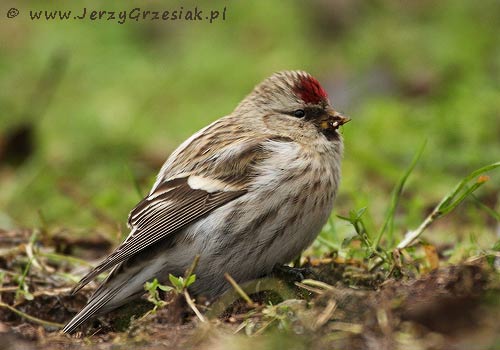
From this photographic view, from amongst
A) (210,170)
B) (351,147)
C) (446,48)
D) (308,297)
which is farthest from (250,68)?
(308,297)

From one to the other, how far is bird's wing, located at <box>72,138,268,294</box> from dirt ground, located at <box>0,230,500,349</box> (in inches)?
14.1

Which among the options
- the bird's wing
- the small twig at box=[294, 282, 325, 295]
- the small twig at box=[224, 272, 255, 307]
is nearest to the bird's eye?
the bird's wing

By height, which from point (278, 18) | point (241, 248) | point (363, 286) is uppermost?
point (278, 18)

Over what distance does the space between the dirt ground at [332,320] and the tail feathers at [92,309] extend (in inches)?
2.1

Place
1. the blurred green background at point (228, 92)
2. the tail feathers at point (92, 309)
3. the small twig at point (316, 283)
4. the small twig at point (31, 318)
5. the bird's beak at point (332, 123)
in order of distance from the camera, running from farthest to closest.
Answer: the blurred green background at point (228, 92), the bird's beak at point (332, 123), the small twig at point (31, 318), the tail feathers at point (92, 309), the small twig at point (316, 283)

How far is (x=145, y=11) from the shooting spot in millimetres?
9648

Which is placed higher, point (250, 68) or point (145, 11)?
point (145, 11)

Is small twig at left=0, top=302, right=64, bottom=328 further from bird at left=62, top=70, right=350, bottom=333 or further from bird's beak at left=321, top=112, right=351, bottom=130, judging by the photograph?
bird's beak at left=321, top=112, right=351, bottom=130

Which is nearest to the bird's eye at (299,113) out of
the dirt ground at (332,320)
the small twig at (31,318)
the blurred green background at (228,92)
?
the blurred green background at (228,92)

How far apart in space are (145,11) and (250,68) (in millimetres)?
1654

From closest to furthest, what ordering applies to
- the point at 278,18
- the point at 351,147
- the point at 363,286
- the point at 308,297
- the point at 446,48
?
the point at 308,297 → the point at 363,286 → the point at 351,147 → the point at 446,48 → the point at 278,18

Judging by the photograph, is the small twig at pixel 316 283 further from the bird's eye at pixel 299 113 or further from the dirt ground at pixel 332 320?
the bird's eye at pixel 299 113

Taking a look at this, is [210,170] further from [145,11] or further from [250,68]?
[145,11]

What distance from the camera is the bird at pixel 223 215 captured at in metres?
3.97
